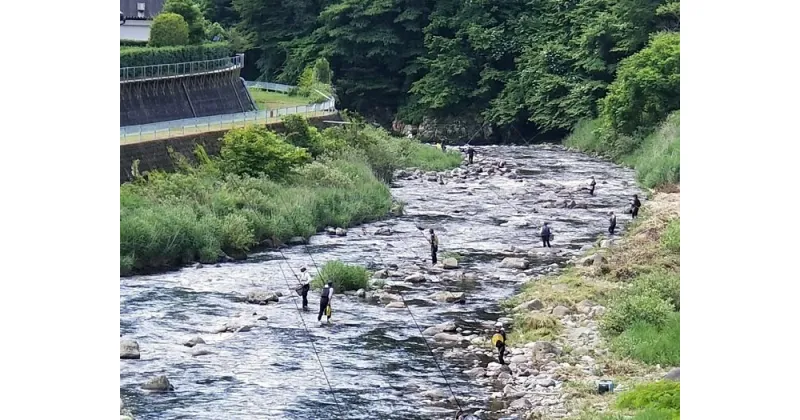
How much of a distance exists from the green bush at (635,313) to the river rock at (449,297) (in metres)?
2.00

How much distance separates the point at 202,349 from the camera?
12.0 meters

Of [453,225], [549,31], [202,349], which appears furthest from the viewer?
[549,31]

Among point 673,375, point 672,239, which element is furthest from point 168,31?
point 673,375

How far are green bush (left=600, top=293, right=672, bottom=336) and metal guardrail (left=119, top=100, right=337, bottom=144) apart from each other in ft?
25.3

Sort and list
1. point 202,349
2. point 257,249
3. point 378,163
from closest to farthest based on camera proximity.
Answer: point 202,349 → point 257,249 → point 378,163

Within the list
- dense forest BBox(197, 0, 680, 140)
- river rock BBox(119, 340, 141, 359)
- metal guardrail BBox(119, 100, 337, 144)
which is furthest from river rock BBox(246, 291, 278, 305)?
dense forest BBox(197, 0, 680, 140)

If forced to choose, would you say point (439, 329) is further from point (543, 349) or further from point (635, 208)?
point (635, 208)

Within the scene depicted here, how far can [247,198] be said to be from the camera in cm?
1770

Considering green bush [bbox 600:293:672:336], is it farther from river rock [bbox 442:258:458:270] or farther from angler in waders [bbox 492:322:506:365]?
river rock [bbox 442:258:458:270]

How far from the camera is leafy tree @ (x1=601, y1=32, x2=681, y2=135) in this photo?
2419cm

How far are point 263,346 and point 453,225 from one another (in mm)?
7228
